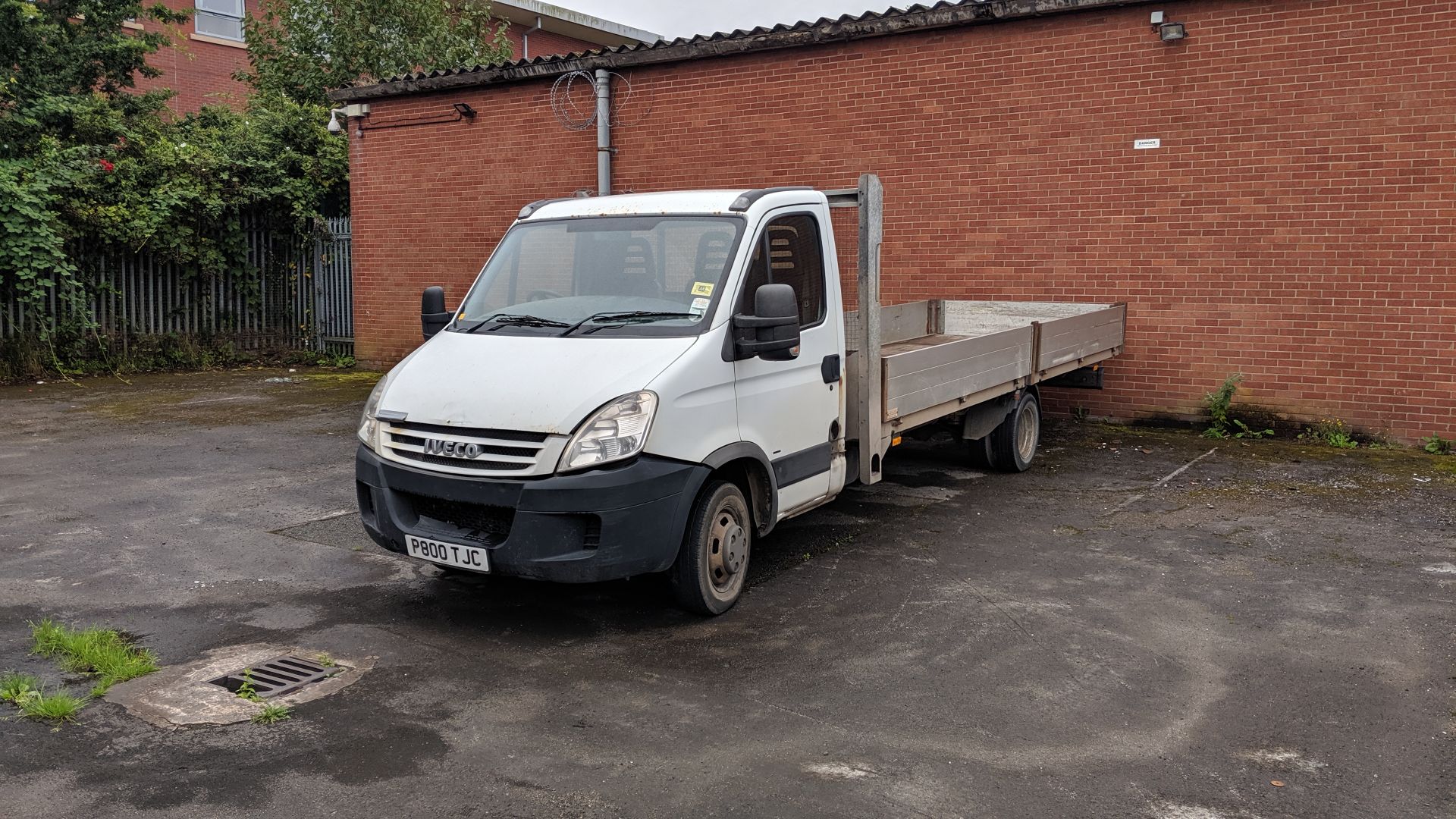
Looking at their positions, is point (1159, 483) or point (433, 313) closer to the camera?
point (433, 313)

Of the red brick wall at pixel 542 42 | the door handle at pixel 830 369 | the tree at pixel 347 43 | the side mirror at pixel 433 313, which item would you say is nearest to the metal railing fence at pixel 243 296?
the tree at pixel 347 43

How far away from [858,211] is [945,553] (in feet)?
6.72

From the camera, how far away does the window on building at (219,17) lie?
25.9m

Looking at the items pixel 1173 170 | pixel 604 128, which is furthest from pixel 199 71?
pixel 1173 170

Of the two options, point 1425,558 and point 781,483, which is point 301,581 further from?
point 1425,558

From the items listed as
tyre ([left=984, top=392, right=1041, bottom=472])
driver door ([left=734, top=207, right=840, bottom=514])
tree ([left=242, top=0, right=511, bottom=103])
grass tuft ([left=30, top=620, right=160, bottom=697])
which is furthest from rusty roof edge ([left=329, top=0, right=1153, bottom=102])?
grass tuft ([left=30, top=620, right=160, bottom=697])

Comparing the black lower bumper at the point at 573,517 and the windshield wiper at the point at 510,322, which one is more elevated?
the windshield wiper at the point at 510,322

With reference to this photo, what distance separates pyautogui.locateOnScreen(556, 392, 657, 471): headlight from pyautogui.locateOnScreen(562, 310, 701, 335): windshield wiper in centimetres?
67

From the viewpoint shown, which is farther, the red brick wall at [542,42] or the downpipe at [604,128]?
the red brick wall at [542,42]

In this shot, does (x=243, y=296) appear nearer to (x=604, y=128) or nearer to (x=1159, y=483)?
(x=604, y=128)

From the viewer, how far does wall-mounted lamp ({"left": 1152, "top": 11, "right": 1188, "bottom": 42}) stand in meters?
10.5

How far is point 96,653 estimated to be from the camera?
4.89 m

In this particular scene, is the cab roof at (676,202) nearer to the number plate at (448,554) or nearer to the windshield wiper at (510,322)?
the windshield wiper at (510,322)

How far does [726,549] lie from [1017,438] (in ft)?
13.7
